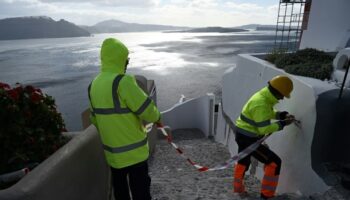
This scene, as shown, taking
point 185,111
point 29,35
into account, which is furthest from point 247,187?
point 29,35

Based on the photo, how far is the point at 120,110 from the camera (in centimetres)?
282

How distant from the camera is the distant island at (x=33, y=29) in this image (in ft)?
495

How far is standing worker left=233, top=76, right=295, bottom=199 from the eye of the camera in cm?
409

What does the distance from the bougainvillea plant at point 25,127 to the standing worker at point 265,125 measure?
2.77 m

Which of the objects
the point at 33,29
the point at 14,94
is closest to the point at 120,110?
the point at 14,94

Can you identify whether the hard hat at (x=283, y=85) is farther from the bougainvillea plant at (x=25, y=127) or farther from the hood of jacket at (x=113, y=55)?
the bougainvillea plant at (x=25, y=127)

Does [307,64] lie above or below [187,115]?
above

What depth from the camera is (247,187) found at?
5648mm

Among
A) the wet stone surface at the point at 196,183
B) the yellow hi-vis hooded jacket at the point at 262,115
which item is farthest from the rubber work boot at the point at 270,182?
the yellow hi-vis hooded jacket at the point at 262,115

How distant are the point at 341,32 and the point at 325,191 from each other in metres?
7.60

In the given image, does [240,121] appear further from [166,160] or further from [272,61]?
[166,160]

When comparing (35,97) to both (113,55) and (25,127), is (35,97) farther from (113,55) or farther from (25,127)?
(113,55)

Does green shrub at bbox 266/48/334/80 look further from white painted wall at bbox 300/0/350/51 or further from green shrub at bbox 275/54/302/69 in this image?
white painted wall at bbox 300/0/350/51

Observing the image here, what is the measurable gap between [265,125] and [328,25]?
7691mm
